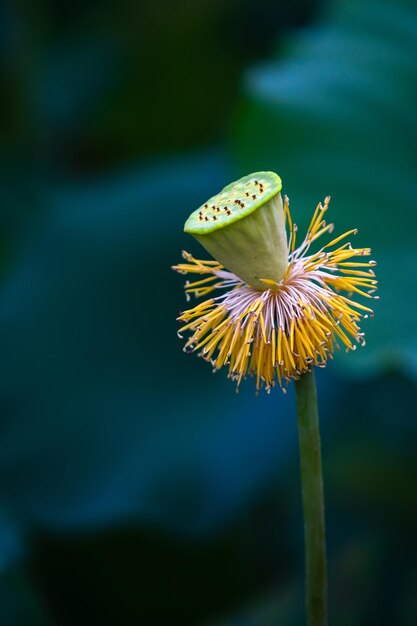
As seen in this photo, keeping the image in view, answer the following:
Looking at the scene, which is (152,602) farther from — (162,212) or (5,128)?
(5,128)

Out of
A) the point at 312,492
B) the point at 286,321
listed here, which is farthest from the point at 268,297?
the point at 312,492

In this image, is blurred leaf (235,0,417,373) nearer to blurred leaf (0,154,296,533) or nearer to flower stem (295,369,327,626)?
blurred leaf (0,154,296,533)

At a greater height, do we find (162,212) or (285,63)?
(285,63)

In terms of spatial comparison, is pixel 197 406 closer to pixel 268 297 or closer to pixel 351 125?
pixel 351 125

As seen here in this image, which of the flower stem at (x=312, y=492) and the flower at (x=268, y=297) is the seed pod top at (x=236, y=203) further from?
the flower stem at (x=312, y=492)

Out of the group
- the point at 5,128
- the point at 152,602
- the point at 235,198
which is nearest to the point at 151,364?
the point at 152,602

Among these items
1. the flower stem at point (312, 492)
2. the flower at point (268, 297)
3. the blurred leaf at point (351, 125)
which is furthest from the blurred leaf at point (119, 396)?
the flower at point (268, 297)

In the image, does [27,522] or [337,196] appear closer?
[337,196]
